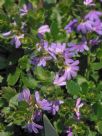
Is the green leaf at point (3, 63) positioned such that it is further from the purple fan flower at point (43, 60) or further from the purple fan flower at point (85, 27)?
the purple fan flower at point (85, 27)

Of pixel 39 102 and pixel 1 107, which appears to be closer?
pixel 39 102

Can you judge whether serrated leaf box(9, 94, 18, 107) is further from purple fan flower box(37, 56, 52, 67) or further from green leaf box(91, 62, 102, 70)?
green leaf box(91, 62, 102, 70)

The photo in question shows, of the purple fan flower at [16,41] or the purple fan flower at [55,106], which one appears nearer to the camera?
the purple fan flower at [55,106]

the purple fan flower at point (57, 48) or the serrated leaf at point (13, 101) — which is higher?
the purple fan flower at point (57, 48)

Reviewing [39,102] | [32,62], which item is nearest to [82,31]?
[32,62]

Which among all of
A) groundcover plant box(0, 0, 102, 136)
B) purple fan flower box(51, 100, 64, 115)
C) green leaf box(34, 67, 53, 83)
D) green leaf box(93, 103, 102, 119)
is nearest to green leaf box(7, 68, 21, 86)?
groundcover plant box(0, 0, 102, 136)

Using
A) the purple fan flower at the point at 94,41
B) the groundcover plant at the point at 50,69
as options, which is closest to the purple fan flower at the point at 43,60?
the groundcover plant at the point at 50,69

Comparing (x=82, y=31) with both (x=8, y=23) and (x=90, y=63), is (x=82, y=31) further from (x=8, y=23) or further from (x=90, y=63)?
(x=8, y=23)
